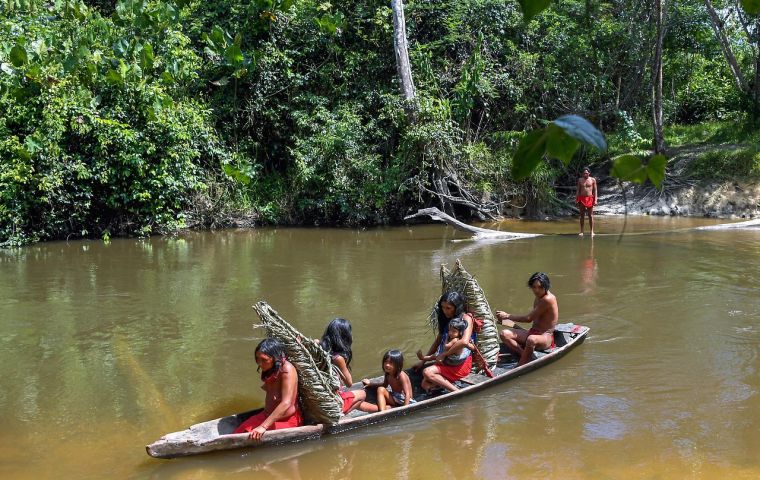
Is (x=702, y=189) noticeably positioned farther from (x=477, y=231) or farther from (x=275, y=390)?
(x=275, y=390)

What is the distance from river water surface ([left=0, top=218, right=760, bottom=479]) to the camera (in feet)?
18.0

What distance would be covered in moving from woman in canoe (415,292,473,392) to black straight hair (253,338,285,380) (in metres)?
1.49

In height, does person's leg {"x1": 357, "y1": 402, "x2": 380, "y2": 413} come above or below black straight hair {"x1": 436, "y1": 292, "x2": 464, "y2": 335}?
below

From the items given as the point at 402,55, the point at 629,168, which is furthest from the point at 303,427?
the point at 402,55

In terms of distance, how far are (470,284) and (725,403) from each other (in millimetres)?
2463

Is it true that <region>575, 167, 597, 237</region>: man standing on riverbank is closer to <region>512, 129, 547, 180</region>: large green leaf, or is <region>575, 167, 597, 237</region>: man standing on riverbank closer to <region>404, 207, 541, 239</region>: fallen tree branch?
<region>404, 207, 541, 239</region>: fallen tree branch

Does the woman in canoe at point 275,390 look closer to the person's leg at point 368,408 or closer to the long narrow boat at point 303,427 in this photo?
the long narrow boat at point 303,427

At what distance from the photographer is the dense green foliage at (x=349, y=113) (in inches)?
611

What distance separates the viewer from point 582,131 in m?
1.28

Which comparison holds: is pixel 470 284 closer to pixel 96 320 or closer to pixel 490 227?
pixel 96 320

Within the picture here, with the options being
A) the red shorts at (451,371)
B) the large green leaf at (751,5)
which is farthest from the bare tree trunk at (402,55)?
the large green leaf at (751,5)

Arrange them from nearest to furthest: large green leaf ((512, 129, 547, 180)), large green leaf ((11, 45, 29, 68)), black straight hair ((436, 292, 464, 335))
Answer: large green leaf ((512, 129, 547, 180)) → large green leaf ((11, 45, 29, 68)) → black straight hair ((436, 292, 464, 335))

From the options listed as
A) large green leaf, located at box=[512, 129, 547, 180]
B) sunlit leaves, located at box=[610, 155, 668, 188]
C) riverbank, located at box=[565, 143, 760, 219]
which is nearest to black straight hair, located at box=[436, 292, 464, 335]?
sunlit leaves, located at box=[610, 155, 668, 188]

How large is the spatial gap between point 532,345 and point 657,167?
5.89m
